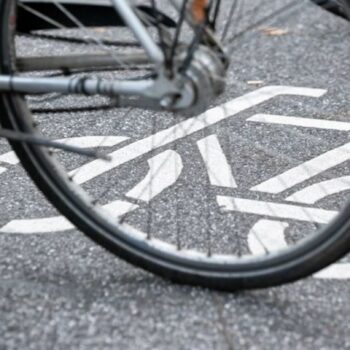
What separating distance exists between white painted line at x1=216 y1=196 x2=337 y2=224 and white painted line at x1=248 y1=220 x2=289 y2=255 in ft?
0.26

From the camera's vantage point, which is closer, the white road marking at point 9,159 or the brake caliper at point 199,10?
the brake caliper at point 199,10

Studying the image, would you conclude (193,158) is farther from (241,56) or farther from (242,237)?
(241,56)

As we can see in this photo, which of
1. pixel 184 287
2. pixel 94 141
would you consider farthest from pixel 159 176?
pixel 184 287

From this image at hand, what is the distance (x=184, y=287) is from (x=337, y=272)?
1.72ft

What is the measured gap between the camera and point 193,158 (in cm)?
377

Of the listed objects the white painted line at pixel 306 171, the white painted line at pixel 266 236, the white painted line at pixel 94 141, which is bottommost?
the white painted line at pixel 94 141

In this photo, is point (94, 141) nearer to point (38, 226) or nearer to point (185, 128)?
point (185, 128)

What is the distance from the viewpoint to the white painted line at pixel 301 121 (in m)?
4.09

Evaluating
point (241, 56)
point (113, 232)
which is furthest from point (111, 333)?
point (241, 56)

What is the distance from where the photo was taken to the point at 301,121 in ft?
13.7

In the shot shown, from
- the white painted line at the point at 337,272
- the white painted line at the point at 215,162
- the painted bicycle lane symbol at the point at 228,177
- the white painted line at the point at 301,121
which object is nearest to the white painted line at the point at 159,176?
the painted bicycle lane symbol at the point at 228,177

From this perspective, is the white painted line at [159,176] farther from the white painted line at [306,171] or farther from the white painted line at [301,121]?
the white painted line at [301,121]

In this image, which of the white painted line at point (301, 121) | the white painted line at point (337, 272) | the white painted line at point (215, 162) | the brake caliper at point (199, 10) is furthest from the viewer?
the white painted line at point (301, 121)

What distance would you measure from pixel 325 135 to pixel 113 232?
1518 millimetres
